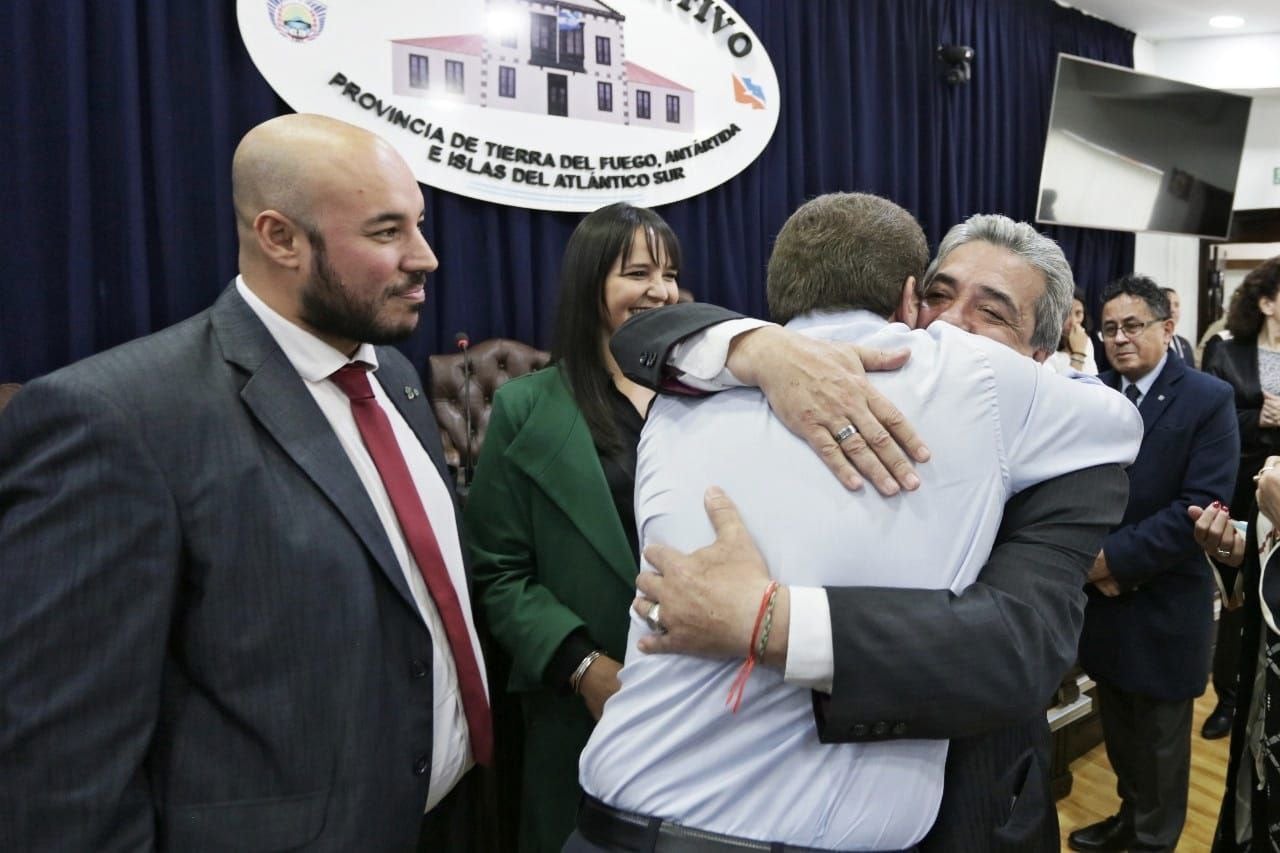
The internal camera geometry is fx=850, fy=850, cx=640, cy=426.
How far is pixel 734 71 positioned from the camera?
416 centimetres

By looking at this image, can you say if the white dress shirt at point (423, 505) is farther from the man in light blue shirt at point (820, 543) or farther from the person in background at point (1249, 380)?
the person in background at point (1249, 380)

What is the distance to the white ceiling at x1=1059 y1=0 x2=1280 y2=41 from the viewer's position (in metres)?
5.80

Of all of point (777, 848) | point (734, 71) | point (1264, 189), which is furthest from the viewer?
point (1264, 189)

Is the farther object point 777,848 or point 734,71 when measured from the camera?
point 734,71

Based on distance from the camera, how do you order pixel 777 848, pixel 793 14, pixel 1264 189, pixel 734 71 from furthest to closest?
pixel 1264 189, pixel 793 14, pixel 734 71, pixel 777 848

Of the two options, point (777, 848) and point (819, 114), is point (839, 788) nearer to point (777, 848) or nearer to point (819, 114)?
point (777, 848)

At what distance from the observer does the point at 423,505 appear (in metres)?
1.30

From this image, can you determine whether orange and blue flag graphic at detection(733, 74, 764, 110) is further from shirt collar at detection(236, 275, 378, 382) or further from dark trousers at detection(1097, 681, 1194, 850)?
shirt collar at detection(236, 275, 378, 382)

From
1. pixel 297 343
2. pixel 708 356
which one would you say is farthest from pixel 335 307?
pixel 708 356

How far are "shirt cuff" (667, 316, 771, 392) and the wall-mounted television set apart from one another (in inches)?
213

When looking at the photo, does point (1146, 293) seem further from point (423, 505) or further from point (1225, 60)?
point (1225, 60)

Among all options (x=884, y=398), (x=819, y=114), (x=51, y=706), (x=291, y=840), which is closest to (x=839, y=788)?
(x=884, y=398)

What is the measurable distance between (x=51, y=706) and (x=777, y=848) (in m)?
0.78

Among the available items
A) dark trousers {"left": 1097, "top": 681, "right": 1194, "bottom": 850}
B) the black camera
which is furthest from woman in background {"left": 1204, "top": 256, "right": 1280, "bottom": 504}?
the black camera
